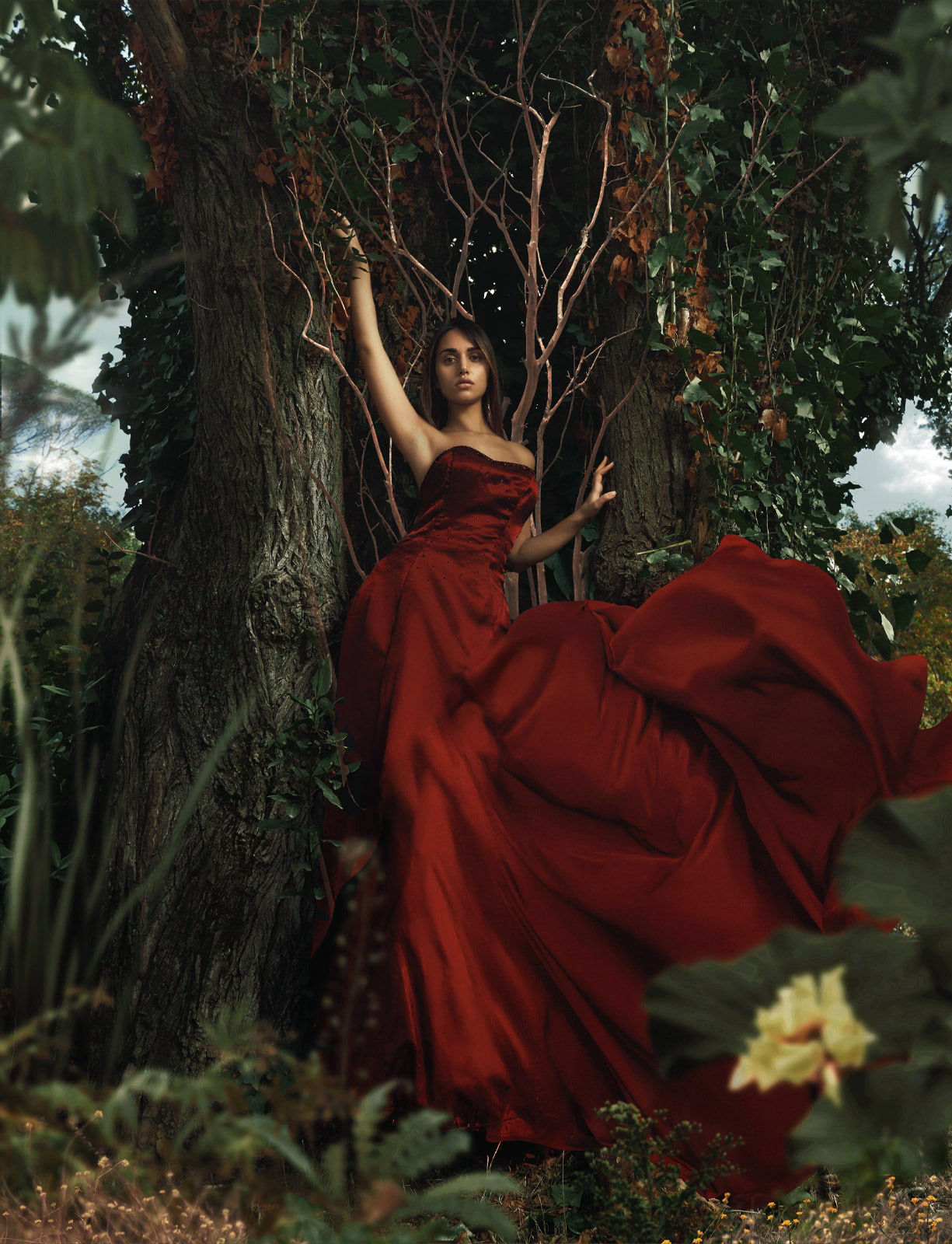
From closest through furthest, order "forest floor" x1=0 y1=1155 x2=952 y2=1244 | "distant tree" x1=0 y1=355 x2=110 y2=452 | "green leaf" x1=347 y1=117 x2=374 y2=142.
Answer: "distant tree" x1=0 y1=355 x2=110 y2=452 < "forest floor" x1=0 y1=1155 x2=952 y2=1244 < "green leaf" x1=347 y1=117 x2=374 y2=142

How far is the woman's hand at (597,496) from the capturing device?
3.57 meters

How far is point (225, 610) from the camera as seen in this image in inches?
128

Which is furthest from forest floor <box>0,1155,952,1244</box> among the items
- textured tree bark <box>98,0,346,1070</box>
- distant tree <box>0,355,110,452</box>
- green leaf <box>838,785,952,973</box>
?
distant tree <box>0,355,110,452</box>

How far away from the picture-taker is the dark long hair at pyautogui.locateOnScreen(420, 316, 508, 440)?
138 inches

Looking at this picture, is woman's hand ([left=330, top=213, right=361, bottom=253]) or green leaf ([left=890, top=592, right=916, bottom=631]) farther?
green leaf ([left=890, top=592, right=916, bottom=631])

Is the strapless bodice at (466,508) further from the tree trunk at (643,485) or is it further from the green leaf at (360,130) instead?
the green leaf at (360,130)

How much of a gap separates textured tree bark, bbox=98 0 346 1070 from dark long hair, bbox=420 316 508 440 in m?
0.34

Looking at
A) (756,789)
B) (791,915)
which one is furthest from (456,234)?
(791,915)

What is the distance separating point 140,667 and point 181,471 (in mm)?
872

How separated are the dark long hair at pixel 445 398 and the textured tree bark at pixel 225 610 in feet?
1.12

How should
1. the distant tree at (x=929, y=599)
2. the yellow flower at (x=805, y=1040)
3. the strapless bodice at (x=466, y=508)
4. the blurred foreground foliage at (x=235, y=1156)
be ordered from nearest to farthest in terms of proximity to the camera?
1. the yellow flower at (x=805, y=1040)
2. the blurred foreground foliage at (x=235, y=1156)
3. the strapless bodice at (x=466, y=508)
4. the distant tree at (x=929, y=599)

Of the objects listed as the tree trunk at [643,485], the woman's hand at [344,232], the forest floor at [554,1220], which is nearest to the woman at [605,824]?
the forest floor at [554,1220]

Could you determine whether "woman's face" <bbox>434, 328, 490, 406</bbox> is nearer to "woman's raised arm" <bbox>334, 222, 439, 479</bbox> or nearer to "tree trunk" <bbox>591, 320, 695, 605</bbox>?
"woman's raised arm" <bbox>334, 222, 439, 479</bbox>

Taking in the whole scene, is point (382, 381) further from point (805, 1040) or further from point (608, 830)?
point (805, 1040)
